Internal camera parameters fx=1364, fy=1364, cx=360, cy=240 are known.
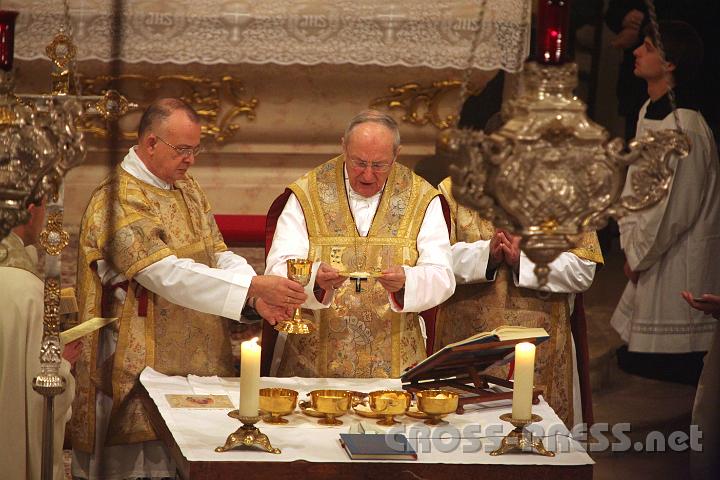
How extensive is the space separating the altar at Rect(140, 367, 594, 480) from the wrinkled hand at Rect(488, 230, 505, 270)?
1.05m

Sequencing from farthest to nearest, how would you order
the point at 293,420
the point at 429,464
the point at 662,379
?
the point at 662,379 → the point at 293,420 → the point at 429,464

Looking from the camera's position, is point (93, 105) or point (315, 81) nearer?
point (93, 105)

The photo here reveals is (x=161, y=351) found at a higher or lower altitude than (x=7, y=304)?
lower

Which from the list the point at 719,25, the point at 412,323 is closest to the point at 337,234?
the point at 412,323

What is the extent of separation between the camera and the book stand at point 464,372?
4.64 meters

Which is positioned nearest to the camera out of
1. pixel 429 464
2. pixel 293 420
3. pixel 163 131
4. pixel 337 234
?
pixel 429 464

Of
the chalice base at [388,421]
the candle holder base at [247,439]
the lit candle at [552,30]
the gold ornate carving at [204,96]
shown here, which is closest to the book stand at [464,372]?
the chalice base at [388,421]

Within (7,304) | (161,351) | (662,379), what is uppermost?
(7,304)

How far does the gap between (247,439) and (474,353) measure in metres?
0.96

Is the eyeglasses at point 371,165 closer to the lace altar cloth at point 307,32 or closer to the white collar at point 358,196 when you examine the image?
the white collar at point 358,196

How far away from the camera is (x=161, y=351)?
5.40m

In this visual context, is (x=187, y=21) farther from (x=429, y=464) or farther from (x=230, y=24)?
(x=429, y=464)

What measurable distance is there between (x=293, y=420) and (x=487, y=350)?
725 mm

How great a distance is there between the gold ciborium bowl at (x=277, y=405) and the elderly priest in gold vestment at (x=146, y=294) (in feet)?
2.31
